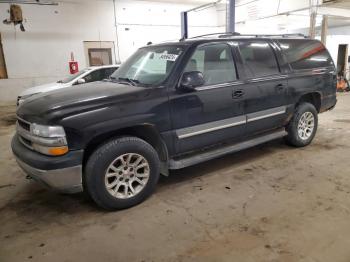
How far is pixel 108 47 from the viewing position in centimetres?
1243

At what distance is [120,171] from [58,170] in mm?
584

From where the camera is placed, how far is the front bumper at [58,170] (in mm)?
2439

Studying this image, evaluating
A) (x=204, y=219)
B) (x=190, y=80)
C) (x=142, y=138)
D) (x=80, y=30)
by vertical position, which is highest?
(x=80, y=30)

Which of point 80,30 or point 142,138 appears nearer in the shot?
point 142,138

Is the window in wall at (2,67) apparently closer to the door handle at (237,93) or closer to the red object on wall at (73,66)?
the red object on wall at (73,66)

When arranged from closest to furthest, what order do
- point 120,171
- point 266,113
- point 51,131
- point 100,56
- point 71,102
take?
point 51,131 → point 71,102 → point 120,171 → point 266,113 → point 100,56

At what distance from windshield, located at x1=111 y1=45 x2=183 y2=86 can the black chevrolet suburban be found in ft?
0.06

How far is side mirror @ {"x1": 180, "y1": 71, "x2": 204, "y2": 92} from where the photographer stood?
9.71 ft

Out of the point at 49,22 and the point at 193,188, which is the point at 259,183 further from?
the point at 49,22

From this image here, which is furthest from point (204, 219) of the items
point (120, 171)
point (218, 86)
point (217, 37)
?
point (217, 37)

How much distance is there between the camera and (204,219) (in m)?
2.62

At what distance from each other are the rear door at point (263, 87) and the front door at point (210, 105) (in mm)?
189

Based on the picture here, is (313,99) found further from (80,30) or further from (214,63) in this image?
(80,30)

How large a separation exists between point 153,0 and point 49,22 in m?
4.68
